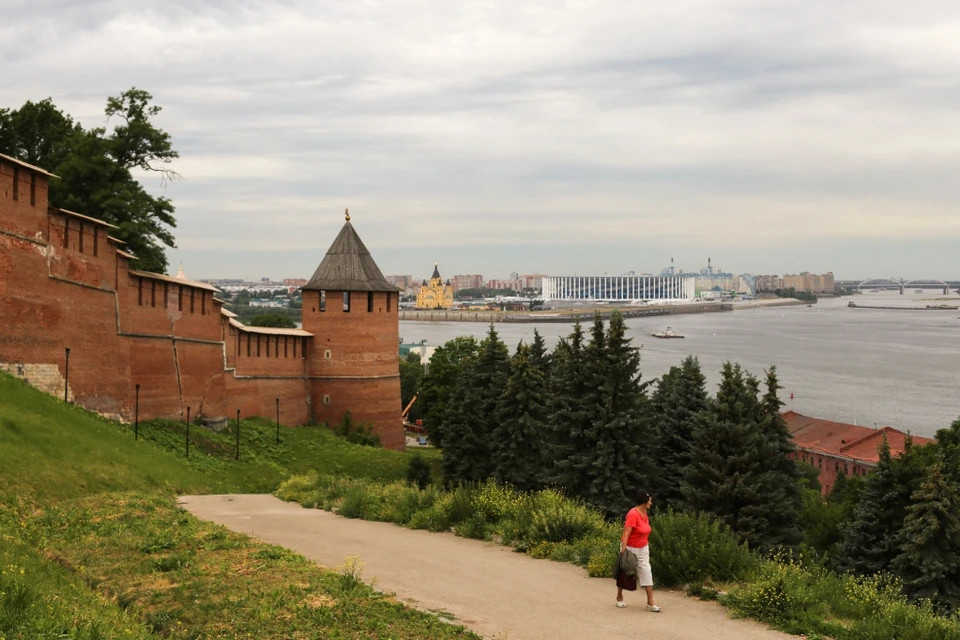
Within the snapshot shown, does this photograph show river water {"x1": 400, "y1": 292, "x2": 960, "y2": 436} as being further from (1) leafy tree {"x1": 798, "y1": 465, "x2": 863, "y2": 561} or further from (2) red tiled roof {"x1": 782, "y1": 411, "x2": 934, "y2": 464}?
(1) leafy tree {"x1": 798, "y1": 465, "x2": 863, "y2": 561}

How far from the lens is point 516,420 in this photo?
24625 mm

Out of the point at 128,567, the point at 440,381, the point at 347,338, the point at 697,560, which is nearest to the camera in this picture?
the point at 697,560

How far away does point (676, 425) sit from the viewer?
938 inches

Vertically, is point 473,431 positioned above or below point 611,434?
below

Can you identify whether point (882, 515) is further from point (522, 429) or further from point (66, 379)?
point (66, 379)

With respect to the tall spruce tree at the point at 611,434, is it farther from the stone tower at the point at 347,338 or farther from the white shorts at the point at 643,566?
the white shorts at the point at 643,566

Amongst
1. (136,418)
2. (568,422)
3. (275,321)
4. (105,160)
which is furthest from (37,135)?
(275,321)

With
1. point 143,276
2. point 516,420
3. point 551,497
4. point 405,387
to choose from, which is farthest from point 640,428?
point 405,387

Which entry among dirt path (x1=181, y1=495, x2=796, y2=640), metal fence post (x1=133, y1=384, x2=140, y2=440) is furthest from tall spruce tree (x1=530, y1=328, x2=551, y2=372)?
dirt path (x1=181, y1=495, x2=796, y2=640)

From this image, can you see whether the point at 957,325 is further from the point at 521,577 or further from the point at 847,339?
the point at 521,577

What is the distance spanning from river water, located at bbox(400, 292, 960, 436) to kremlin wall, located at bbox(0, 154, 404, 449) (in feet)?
31.2

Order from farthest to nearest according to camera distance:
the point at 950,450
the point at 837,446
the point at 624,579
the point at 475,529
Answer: the point at 837,446
the point at 950,450
the point at 475,529
the point at 624,579

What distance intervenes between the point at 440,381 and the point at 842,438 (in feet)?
68.9

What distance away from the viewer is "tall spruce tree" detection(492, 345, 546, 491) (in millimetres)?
24328
